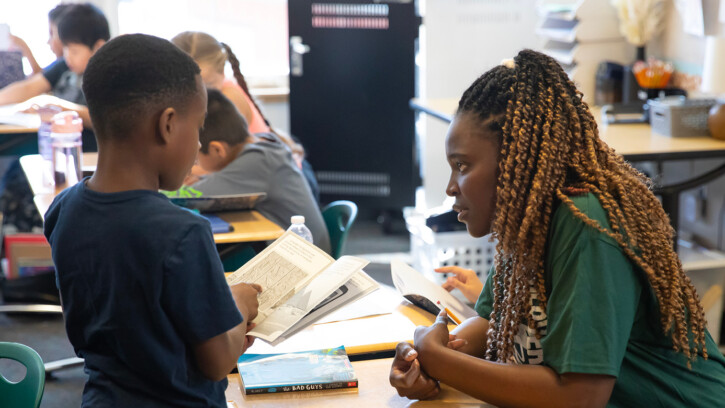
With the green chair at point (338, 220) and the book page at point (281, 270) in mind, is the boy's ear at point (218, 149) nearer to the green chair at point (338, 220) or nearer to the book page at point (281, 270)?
the green chair at point (338, 220)

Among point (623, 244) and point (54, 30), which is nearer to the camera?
point (623, 244)

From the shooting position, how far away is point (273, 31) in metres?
5.39

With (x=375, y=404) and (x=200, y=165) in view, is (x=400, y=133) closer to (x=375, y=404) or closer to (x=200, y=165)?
(x=200, y=165)

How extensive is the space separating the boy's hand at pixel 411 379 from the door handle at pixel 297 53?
375cm

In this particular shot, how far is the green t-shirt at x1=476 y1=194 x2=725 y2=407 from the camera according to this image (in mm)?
1135

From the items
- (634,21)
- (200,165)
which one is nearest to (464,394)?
(200,165)

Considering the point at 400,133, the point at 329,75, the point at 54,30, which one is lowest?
the point at 400,133

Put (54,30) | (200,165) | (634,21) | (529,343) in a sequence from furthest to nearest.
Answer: (54,30) < (634,21) < (200,165) < (529,343)

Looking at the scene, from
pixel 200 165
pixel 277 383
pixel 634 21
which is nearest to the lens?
pixel 277 383

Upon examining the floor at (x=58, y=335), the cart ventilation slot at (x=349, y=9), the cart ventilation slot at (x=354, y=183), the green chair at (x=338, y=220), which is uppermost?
the cart ventilation slot at (x=349, y=9)

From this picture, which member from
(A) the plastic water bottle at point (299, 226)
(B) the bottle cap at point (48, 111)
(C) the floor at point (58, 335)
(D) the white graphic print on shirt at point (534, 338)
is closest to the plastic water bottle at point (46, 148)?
(B) the bottle cap at point (48, 111)

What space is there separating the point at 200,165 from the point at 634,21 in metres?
2.28

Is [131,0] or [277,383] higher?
[131,0]

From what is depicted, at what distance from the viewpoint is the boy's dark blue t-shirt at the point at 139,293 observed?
1106 millimetres
